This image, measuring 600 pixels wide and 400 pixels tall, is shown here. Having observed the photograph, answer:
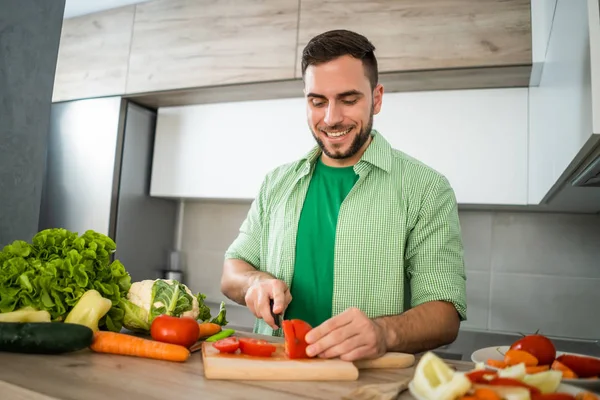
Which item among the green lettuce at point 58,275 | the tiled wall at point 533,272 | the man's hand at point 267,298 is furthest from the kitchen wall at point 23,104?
the tiled wall at point 533,272

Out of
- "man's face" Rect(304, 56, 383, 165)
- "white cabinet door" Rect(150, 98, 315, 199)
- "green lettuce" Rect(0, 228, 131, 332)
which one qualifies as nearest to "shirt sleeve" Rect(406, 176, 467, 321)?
"man's face" Rect(304, 56, 383, 165)

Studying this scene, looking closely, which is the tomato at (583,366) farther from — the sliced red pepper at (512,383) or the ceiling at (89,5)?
the ceiling at (89,5)

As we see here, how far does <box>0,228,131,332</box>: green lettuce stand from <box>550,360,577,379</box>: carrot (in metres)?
0.87

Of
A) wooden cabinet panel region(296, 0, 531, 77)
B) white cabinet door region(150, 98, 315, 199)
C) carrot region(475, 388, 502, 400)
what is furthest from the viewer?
white cabinet door region(150, 98, 315, 199)

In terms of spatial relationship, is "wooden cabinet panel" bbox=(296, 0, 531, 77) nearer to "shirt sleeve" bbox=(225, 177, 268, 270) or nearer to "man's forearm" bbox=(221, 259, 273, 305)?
"shirt sleeve" bbox=(225, 177, 268, 270)

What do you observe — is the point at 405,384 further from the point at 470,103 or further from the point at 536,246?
the point at 536,246

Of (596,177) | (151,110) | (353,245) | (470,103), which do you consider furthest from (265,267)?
(151,110)

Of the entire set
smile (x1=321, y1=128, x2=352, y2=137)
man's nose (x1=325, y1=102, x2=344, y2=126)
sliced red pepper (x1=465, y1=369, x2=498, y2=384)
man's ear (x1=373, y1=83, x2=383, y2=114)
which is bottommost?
sliced red pepper (x1=465, y1=369, x2=498, y2=384)

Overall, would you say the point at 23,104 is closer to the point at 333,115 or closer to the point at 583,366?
the point at 333,115

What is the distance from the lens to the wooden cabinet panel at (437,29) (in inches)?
75.2

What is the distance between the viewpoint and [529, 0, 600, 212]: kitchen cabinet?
0.93 metres

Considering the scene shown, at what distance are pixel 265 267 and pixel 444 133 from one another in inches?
39.9

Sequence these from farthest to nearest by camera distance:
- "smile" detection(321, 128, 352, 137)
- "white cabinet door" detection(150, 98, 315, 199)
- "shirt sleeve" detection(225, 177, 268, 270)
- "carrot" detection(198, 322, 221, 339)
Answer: "white cabinet door" detection(150, 98, 315, 199)
"shirt sleeve" detection(225, 177, 268, 270)
"smile" detection(321, 128, 352, 137)
"carrot" detection(198, 322, 221, 339)

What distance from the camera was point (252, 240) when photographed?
1570 millimetres
